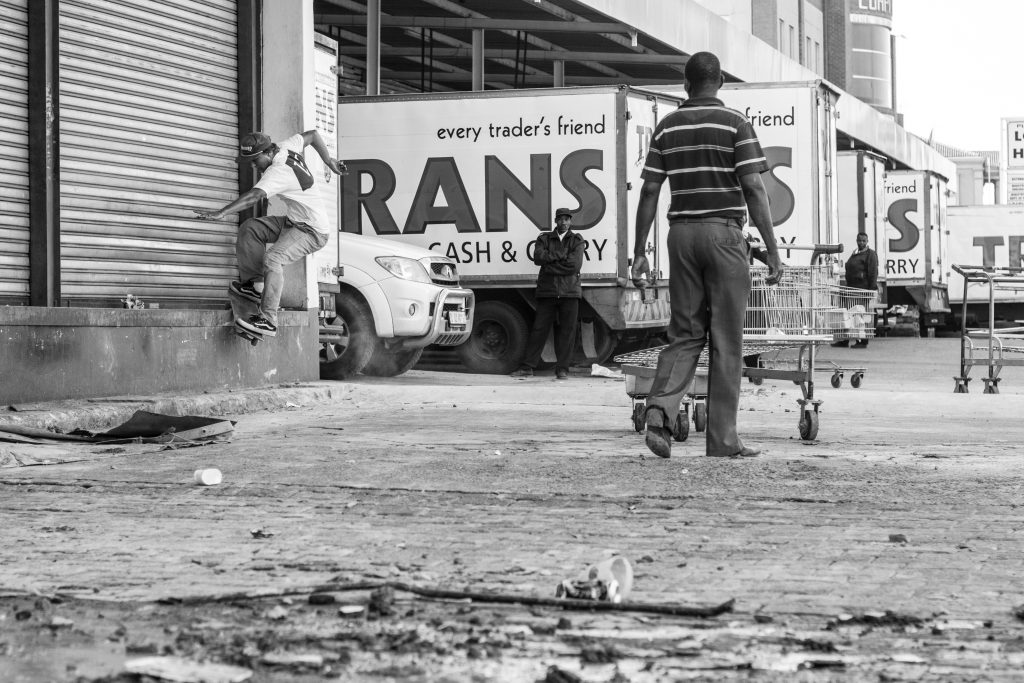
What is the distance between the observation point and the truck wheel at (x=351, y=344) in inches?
569

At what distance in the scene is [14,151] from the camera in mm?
10055

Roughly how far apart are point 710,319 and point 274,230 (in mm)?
5223

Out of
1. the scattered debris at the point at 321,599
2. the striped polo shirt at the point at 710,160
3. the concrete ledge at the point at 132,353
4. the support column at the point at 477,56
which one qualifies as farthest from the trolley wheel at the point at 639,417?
the support column at the point at 477,56

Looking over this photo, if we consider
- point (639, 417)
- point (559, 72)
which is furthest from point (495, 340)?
point (559, 72)

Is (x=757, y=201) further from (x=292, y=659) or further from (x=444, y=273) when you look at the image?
(x=444, y=273)

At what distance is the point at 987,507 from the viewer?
5898 millimetres

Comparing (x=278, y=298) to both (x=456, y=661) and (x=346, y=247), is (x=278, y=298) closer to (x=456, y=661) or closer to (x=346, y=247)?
(x=346, y=247)

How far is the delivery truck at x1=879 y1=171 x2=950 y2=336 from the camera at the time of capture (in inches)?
1204

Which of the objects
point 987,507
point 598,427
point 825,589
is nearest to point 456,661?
point 825,589

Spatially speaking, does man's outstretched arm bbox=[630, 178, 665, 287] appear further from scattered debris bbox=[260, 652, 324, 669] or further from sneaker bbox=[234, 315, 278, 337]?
scattered debris bbox=[260, 652, 324, 669]

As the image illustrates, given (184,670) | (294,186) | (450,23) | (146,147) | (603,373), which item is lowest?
(184,670)

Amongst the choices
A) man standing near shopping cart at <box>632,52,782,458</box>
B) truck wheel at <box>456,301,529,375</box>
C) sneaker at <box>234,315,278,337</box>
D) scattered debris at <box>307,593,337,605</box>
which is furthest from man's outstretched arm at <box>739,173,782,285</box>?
truck wheel at <box>456,301,529,375</box>

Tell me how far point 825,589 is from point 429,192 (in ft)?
45.6

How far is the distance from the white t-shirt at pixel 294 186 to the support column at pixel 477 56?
35.7 ft
